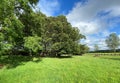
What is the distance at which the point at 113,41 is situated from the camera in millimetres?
85250

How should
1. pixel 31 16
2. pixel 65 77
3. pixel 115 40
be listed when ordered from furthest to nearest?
pixel 115 40 < pixel 31 16 < pixel 65 77

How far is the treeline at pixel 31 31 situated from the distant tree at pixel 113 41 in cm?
5393

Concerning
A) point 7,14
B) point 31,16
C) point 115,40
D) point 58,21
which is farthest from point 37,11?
point 115,40

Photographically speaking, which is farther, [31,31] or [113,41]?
[113,41]

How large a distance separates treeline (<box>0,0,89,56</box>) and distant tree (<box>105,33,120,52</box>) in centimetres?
5393

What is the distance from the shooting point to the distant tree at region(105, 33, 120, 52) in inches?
3317

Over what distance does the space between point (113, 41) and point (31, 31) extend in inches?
2960

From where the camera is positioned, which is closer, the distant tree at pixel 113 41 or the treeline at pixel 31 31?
the treeline at pixel 31 31

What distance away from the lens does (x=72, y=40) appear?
33469mm

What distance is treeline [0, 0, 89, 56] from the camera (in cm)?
1471

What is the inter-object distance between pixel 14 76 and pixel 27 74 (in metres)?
1.18

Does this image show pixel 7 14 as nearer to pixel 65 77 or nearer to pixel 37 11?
pixel 37 11

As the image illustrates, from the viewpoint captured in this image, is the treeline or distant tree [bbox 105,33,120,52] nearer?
the treeline

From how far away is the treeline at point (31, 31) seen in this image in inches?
579
